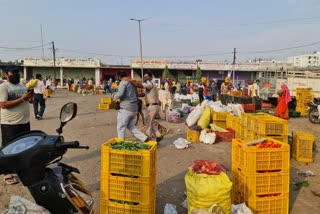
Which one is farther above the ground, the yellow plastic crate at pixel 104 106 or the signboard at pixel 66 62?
the signboard at pixel 66 62

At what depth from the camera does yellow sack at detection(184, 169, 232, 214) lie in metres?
3.06

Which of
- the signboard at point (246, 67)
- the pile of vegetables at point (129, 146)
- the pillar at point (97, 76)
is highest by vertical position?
the signboard at point (246, 67)

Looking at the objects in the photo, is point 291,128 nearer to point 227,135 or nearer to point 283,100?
point 283,100

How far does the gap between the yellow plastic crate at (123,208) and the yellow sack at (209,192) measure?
1.64 feet

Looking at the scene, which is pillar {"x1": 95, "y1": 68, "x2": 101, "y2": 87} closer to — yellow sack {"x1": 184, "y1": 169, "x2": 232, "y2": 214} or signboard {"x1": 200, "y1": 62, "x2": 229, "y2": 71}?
signboard {"x1": 200, "y1": 62, "x2": 229, "y2": 71}

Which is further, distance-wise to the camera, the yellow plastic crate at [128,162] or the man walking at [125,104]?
the man walking at [125,104]

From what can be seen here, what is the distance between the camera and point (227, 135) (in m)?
7.65

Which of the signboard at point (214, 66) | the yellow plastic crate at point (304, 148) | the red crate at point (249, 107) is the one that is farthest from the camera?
the signboard at point (214, 66)

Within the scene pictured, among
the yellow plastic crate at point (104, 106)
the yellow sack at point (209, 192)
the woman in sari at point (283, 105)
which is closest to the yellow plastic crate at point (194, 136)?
the yellow sack at point (209, 192)

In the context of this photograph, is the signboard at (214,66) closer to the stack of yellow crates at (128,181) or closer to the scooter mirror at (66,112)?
the stack of yellow crates at (128,181)

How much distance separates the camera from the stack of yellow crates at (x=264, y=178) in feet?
10.7

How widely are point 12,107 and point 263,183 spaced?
4.16 meters

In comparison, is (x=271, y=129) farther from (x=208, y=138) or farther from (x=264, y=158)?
(x=264, y=158)

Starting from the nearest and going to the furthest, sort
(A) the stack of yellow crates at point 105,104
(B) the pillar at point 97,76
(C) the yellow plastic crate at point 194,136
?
1. (C) the yellow plastic crate at point 194,136
2. (A) the stack of yellow crates at point 105,104
3. (B) the pillar at point 97,76
